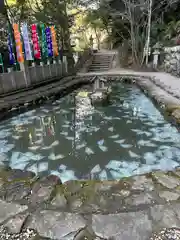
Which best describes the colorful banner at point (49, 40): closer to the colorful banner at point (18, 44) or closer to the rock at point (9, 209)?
the colorful banner at point (18, 44)

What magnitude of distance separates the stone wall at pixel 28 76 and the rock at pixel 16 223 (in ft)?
19.5

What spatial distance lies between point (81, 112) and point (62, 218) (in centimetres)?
437

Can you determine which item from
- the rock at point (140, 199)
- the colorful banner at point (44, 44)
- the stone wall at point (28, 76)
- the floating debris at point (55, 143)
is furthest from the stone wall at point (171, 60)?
the rock at point (140, 199)

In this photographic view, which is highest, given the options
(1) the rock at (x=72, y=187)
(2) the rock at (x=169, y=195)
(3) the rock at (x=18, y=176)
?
(2) the rock at (x=169, y=195)

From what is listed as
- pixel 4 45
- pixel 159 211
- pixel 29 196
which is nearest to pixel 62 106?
pixel 4 45

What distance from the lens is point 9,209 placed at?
1938mm

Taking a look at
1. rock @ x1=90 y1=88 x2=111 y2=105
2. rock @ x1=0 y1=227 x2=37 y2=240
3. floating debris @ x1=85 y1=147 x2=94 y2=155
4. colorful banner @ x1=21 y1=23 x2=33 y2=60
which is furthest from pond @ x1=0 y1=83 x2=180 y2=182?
colorful banner @ x1=21 y1=23 x2=33 y2=60

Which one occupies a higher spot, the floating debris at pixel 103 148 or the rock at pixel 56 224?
the rock at pixel 56 224

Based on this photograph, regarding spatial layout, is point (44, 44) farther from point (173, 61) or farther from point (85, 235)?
point (85, 235)

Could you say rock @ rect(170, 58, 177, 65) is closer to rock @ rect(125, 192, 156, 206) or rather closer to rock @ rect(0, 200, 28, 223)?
rock @ rect(125, 192, 156, 206)

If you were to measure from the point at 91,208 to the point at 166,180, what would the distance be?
3.21 ft

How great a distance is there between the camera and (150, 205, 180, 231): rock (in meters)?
1.68

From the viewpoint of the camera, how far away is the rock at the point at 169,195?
1981mm

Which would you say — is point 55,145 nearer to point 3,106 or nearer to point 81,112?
point 81,112
